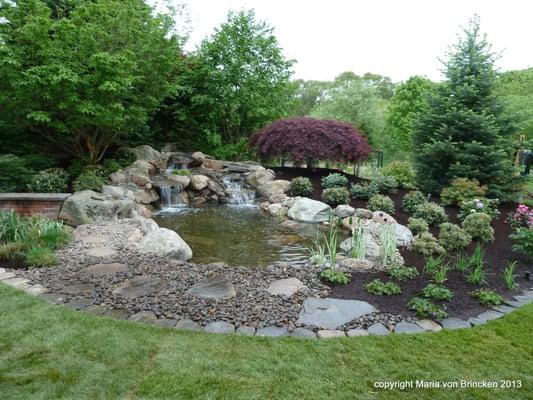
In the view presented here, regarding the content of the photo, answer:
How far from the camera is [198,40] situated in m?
12.7

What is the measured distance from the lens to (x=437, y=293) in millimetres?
3326

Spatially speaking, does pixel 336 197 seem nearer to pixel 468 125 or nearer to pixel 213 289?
pixel 468 125

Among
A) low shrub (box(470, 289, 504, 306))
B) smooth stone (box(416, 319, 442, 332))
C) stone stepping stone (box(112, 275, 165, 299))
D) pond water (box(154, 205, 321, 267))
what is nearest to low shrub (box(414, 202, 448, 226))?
pond water (box(154, 205, 321, 267))

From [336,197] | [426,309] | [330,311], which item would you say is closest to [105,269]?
[330,311]

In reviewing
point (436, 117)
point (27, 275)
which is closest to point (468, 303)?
point (27, 275)

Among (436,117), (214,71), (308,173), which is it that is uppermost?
(214,71)

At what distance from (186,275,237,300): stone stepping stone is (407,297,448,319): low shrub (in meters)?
1.71

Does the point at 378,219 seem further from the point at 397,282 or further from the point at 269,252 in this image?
the point at 397,282

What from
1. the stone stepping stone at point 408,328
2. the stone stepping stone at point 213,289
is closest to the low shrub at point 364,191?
the stone stepping stone at point 213,289

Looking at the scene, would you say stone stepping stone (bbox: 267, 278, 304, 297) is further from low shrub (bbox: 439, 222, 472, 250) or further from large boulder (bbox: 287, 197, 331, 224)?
large boulder (bbox: 287, 197, 331, 224)

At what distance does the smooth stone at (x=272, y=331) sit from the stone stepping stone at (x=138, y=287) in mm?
1228

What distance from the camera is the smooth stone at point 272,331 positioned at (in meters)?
2.73

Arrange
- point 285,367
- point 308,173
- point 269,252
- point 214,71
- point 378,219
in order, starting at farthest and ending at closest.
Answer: point 214,71 → point 308,173 → point 378,219 → point 269,252 → point 285,367

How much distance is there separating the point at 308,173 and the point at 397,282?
7064mm
